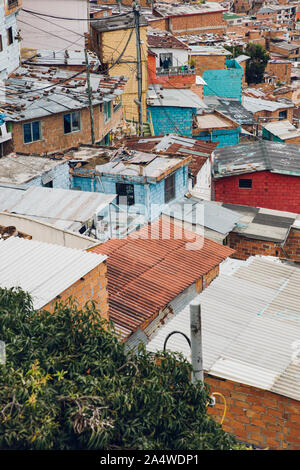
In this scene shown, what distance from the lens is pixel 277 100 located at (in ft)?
179

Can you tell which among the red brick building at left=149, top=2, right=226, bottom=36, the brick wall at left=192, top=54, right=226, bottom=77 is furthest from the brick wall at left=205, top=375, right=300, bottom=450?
the red brick building at left=149, top=2, right=226, bottom=36

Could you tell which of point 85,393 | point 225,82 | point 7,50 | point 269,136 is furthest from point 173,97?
point 85,393

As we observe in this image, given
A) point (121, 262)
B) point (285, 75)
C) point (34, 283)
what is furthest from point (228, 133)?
point (285, 75)

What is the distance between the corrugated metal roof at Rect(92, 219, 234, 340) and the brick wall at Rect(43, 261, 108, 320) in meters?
0.79

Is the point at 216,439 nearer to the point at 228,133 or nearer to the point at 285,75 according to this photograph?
the point at 228,133

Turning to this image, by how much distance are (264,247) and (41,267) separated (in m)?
11.1

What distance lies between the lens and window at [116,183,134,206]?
2084 cm

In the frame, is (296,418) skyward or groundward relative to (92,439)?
groundward

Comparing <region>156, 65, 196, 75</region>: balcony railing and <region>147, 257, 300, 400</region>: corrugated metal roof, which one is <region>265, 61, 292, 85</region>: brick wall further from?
<region>147, 257, 300, 400</region>: corrugated metal roof

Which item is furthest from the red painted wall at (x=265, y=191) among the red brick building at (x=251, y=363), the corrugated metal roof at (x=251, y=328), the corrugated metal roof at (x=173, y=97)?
the red brick building at (x=251, y=363)

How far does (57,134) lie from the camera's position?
27422 mm

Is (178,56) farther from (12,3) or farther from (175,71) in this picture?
(12,3)

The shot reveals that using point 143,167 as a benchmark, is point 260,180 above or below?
below

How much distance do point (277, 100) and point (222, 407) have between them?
156 feet
